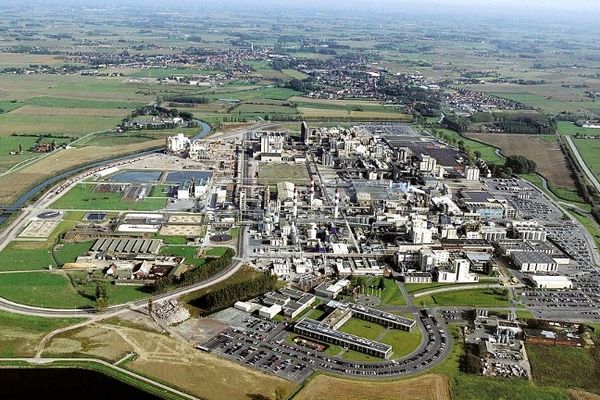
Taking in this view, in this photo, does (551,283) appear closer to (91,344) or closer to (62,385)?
(91,344)

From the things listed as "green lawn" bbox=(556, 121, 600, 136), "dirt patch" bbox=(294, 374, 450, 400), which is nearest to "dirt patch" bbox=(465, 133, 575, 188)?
"green lawn" bbox=(556, 121, 600, 136)

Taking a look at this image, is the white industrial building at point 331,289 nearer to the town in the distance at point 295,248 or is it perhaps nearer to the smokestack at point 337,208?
the town in the distance at point 295,248

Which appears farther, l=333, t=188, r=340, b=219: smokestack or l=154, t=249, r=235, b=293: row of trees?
l=333, t=188, r=340, b=219: smokestack

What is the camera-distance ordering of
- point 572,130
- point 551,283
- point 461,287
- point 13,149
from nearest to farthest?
point 461,287, point 551,283, point 13,149, point 572,130

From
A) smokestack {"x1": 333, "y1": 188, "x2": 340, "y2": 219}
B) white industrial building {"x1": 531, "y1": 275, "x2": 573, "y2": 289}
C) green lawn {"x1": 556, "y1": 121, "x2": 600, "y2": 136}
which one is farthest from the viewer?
green lawn {"x1": 556, "y1": 121, "x2": 600, "y2": 136}

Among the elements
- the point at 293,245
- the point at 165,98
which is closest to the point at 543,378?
the point at 293,245

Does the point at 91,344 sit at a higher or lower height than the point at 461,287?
lower

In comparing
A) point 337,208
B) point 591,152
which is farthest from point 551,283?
point 591,152

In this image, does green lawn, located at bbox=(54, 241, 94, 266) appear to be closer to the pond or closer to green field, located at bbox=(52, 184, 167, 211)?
green field, located at bbox=(52, 184, 167, 211)
